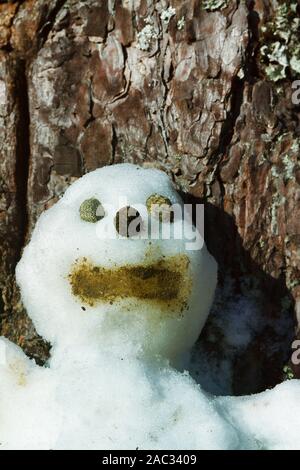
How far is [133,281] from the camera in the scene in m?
1.60

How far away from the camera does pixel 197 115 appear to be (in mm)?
1898

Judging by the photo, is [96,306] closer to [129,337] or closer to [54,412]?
[129,337]

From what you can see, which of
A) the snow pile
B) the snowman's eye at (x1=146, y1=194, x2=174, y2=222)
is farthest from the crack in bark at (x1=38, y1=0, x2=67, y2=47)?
the snowman's eye at (x1=146, y1=194, x2=174, y2=222)

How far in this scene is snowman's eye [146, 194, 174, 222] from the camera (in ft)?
5.41

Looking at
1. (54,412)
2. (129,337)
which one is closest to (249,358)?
(129,337)

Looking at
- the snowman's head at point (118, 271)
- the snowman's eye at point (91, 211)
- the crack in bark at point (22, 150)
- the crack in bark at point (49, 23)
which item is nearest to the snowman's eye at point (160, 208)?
the snowman's head at point (118, 271)

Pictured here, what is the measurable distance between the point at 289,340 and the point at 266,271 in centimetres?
20

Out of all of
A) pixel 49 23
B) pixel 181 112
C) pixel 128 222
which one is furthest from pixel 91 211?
pixel 49 23

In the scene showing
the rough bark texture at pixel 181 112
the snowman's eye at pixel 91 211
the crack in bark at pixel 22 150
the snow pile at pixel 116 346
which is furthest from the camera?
the crack in bark at pixel 22 150

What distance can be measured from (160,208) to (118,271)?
17 centimetres

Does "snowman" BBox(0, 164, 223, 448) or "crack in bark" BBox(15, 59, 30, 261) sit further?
"crack in bark" BBox(15, 59, 30, 261)

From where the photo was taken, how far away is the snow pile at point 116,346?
1.51 meters

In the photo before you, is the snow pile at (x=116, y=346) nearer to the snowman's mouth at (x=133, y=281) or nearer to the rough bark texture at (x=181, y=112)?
the snowman's mouth at (x=133, y=281)

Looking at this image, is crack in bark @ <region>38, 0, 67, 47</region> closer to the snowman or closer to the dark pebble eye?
the snowman
